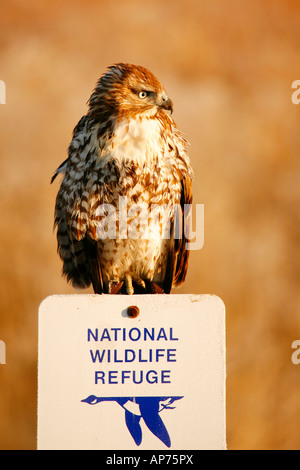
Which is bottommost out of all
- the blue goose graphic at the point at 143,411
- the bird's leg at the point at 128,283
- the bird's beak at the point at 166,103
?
the blue goose graphic at the point at 143,411

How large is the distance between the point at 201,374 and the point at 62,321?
1.12 feet

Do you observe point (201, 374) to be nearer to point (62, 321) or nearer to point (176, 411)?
point (176, 411)

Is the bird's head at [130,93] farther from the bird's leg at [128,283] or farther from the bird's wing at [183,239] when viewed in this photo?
the bird's leg at [128,283]

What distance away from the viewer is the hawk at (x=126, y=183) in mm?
2045

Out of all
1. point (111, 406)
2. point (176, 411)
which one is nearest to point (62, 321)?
point (111, 406)

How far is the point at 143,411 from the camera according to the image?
4.58 feet

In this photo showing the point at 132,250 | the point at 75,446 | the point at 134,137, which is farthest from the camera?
the point at 132,250

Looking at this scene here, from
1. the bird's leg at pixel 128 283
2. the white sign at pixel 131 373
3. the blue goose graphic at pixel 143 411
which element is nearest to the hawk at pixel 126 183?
the bird's leg at pixel 128 283

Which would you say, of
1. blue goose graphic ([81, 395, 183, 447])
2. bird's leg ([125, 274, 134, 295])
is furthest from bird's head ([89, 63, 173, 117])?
blue goose graphic ([81, 395, 183, 447])

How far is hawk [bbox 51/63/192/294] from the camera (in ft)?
6.71

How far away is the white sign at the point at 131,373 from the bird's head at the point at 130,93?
0.81 m

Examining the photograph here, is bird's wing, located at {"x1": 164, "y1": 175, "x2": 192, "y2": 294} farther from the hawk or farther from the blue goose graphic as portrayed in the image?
the blue goose graphic

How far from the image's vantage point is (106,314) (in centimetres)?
144

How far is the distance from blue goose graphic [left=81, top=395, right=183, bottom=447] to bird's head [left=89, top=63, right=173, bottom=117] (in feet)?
3.17
